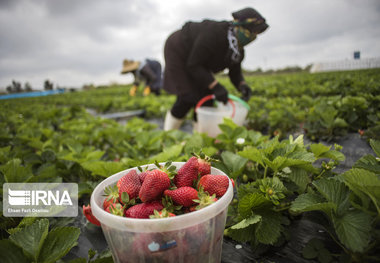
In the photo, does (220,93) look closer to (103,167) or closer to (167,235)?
(103,167)

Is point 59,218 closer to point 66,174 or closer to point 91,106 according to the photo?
point 66,174

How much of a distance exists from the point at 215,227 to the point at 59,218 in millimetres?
959

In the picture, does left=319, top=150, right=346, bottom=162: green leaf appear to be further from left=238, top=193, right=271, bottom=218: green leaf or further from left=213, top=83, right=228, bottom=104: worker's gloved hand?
left=213, top=83, right=228, bottom=104: worker's gloved hand

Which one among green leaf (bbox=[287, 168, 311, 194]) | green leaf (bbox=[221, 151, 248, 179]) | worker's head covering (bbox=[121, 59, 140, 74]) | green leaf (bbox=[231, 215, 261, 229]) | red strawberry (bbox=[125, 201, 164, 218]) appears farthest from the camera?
worker's head covering (bbox=[121, 59, 140, 74])

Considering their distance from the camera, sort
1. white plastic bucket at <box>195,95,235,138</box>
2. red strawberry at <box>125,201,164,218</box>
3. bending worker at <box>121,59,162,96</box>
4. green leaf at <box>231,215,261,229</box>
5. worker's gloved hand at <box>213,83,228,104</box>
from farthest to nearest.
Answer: bending worker at <box>121,59,162,96</box> → white plastic bucket at <box>195,95,235,138</box> → worker's gloved hand at <box>213,83,228,104</box> → green leaf at <box>231,215,261,229</box> → red strawberry at <box>125,201,164,218</box>

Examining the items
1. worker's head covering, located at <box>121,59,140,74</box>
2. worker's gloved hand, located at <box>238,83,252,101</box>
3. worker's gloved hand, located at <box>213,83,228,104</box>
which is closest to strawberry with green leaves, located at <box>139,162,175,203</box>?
worker's gloved hand, located at <box>213,83,228,104</box>

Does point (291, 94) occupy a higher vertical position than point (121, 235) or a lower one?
higher

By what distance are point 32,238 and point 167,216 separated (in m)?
0.48

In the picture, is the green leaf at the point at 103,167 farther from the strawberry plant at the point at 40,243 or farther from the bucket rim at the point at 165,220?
the bucket rim at the point at 165,220

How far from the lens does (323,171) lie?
1070mm

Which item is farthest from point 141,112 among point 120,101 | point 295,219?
point 295,219

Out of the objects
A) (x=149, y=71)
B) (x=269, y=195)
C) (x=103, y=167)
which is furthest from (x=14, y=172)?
(x=149, y=71)

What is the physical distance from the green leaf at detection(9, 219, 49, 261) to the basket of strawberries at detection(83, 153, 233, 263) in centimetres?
19

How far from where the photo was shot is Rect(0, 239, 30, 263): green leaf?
2.09ft
